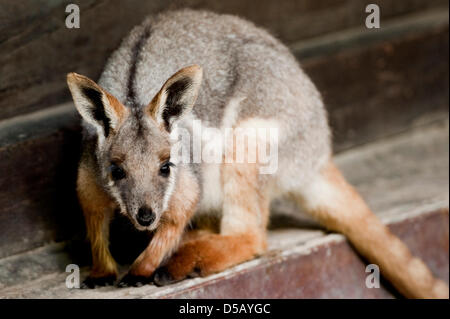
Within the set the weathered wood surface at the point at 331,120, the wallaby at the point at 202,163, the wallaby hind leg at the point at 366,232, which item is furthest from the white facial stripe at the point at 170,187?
the wallaby hind leg at the point at 366,232

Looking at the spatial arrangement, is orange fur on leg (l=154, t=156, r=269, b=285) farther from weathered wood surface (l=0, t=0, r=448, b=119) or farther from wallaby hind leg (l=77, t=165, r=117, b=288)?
weathered wood surface (l=0, t=0, r=448, b=119)

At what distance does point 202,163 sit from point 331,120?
192cm

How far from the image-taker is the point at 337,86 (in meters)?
6.12

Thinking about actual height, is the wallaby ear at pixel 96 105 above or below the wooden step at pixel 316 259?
above

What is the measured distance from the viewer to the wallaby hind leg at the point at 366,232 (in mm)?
4828

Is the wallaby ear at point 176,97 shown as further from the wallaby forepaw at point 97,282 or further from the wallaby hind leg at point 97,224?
the wallaby forepaw at point 97,282

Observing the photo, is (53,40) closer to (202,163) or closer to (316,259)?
(202,163)

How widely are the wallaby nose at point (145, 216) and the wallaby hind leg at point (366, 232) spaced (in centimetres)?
144

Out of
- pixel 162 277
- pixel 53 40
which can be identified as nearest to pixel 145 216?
pixel 162 277

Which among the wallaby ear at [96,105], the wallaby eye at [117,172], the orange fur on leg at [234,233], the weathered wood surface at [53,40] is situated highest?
the weathered wood surface at [53,40]

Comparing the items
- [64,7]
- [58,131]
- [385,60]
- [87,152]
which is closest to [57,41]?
[64,7]

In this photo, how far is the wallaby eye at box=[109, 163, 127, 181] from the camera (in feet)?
13.0

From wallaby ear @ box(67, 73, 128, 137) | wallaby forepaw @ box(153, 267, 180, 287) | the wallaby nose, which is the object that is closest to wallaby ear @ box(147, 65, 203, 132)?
wallaby ear @ box(67, 73, 128, 137)
